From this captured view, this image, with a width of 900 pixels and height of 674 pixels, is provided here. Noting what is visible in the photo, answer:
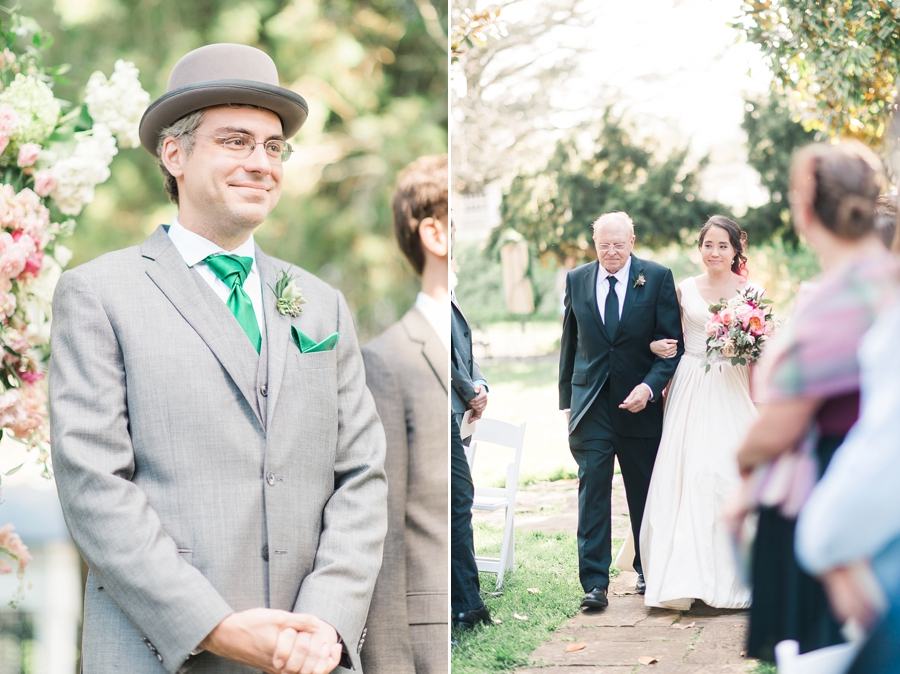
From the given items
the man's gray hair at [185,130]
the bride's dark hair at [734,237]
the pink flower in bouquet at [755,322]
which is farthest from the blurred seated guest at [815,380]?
the man's gray hair at [185,130]

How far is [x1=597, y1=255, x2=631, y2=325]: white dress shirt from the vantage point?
2459 millimetres

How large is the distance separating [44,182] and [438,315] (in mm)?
1206

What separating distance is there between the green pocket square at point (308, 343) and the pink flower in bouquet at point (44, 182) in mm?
843

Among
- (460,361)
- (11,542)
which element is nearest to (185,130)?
(460,361)

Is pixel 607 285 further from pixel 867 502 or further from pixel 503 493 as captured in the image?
pixel 867 502

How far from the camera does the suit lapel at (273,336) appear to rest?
212 centimetres

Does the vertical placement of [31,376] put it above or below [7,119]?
below

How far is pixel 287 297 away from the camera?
2252mm

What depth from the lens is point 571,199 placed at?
265cm

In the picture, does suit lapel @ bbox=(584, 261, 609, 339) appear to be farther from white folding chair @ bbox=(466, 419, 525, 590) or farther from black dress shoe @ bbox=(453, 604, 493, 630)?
black dress shoe @ bbox=(453, 604, 493, 630)

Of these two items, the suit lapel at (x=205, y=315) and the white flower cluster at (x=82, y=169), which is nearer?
the suit lapel at (x=205, y=315)

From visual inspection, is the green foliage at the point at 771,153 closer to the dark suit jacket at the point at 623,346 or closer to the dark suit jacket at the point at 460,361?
the dark suit jacket at the point at 623,346

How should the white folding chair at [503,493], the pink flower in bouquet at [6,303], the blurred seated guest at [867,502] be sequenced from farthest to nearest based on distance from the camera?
1. the white folding chair at [503,493]
2. the pink flower in bouquet at [6,303]
3. the blurred seated guest at [867,502]

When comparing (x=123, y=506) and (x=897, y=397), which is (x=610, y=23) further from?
(x=123, y=506)
